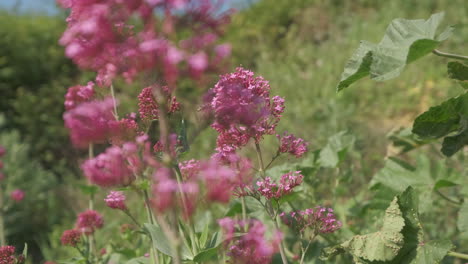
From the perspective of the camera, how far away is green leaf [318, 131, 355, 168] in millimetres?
2424

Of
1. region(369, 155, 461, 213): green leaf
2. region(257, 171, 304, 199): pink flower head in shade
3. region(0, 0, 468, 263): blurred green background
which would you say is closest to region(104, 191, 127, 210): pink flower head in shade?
region(257, 171, 304, 199): pink flower head in shade

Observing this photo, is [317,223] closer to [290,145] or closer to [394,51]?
[290,145]

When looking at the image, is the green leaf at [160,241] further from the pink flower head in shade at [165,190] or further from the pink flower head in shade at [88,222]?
the pink flower head in shade at [88,222]

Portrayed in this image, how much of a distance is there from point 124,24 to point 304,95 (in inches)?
240

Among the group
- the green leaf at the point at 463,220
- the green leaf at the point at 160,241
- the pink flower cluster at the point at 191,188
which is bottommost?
the green leaf at the point at 463,220

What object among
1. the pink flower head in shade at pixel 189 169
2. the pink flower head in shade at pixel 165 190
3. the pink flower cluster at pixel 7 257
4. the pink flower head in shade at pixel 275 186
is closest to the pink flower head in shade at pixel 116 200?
the pink flower head in shade at pixel 189 169

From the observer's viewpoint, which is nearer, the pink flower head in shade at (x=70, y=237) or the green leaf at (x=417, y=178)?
the pink flower head in shade at (x=70, y=237)

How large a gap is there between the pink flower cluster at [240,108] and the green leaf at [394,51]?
285 millimetres

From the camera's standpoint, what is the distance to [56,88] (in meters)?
8.34

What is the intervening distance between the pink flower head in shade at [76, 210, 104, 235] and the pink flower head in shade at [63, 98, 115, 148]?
3.74ft

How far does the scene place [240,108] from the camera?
1.20 meters

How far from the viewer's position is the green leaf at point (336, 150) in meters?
2.42

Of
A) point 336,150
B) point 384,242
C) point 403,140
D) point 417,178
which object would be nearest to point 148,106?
point 384,242

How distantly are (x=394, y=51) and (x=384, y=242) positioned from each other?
0.65 metres
